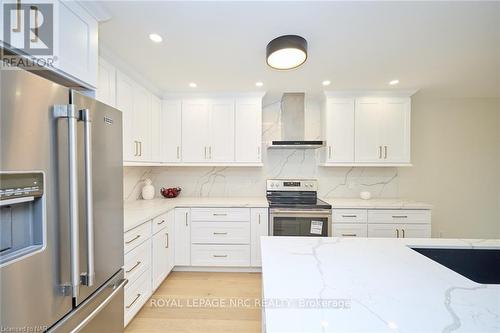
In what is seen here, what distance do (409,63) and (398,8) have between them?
0.92m

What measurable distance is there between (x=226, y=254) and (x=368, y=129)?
2.44 m

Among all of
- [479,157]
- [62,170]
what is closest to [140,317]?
[62,170]

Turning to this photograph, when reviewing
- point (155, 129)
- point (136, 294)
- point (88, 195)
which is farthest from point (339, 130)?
point (136, 294)

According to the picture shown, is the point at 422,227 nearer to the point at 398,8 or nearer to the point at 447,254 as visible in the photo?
the point at 447,254

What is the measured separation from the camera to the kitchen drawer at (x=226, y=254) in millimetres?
2637

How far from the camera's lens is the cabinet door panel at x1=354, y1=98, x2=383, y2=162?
9.18ft

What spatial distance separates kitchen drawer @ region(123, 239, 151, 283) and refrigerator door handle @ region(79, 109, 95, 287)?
67 cm

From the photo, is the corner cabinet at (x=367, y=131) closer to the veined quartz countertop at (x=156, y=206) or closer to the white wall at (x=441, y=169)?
the white wall at (x=441, y=169)

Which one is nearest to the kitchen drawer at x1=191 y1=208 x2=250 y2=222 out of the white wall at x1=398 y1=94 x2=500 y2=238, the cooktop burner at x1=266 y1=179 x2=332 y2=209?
the cooktop burner at x1=266 y1=179 x2=332 y2=209

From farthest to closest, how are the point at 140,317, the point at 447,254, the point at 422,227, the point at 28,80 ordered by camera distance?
the point at 422,227, the point at 140,317, the point at 447,254, the point at 28,80

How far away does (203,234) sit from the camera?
263 cm

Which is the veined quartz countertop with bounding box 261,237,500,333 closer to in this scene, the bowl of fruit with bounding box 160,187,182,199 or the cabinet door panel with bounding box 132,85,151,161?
the cabinet door panel with bounding box 132,85,151,161

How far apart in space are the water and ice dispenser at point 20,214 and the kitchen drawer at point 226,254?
2.00m

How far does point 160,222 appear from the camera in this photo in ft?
7.29
